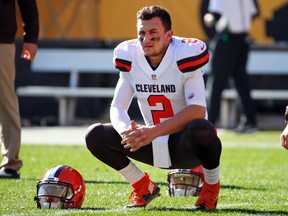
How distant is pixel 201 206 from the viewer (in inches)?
202

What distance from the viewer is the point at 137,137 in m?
4.87

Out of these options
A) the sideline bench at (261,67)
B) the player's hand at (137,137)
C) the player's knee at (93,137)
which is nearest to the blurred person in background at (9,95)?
the player's knee at (93,137)

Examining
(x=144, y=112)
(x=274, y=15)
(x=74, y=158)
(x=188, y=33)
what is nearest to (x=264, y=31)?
(x=274, y=15)

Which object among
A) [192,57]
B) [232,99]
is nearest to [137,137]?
[192,57]

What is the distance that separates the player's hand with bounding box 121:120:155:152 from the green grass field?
385 mm

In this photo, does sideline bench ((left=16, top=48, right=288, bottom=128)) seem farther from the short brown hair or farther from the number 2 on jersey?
the short brown hair

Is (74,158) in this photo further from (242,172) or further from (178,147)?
(178,147)

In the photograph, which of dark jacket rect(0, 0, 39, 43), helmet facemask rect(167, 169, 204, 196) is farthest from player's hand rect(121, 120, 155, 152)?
dark jacket rect(0, 0, 39, 43)

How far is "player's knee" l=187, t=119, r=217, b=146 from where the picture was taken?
16.1ft

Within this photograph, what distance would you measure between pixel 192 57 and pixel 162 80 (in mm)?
244

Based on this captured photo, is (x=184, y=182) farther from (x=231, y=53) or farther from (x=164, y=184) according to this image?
(x=231, y=53)

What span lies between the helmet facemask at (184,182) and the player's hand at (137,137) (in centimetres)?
99

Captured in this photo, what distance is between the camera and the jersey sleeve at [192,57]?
5.19 m

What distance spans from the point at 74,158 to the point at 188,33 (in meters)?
5.09
